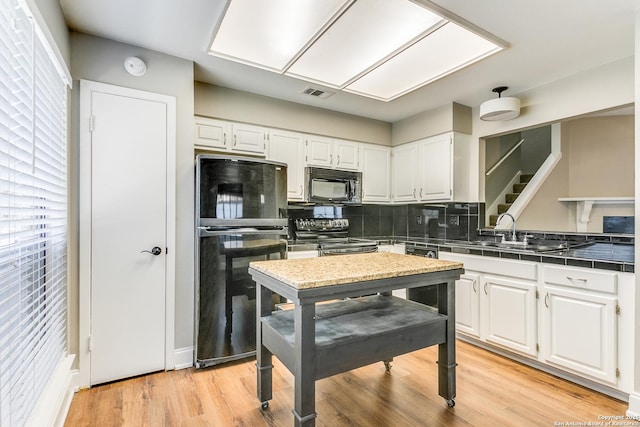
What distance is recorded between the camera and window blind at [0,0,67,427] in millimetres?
1168

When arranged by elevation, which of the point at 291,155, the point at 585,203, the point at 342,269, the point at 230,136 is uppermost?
the point at 230,136

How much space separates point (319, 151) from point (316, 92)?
2.32 ft

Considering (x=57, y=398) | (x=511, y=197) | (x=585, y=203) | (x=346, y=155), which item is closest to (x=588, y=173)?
(x=585, y=203)

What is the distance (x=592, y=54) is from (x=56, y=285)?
13.1ft

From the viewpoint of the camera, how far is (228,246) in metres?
2.55

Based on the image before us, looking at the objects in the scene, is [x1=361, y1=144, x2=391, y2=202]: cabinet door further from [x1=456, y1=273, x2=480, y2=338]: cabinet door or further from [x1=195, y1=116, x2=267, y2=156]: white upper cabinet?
[x1=456, y1=273, x2=480, y2=338]: cabinet door

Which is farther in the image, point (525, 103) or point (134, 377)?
point (525, 103)

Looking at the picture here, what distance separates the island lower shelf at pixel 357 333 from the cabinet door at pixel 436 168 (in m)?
1.84

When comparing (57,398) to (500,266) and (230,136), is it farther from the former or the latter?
(500,266)

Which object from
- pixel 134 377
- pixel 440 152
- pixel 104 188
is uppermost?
pixel 440 152

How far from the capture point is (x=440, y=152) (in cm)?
364

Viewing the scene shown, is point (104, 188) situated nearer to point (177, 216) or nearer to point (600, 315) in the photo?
point (177, 216)

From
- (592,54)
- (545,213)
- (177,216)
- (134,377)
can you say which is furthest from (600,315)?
(134,377)

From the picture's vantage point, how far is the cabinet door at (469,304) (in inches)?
112
